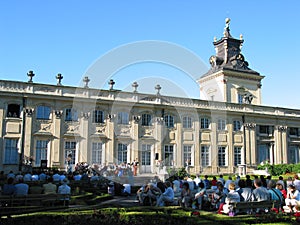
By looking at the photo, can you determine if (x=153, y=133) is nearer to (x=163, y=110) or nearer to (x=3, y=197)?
(x=163, y=110)

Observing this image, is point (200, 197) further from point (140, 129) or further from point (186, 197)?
point (140, 129)

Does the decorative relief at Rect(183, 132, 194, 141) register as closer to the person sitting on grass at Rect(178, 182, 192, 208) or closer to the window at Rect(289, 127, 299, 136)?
the window at Rect(289, 127, 299, 136)

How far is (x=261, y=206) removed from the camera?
9.80 metres

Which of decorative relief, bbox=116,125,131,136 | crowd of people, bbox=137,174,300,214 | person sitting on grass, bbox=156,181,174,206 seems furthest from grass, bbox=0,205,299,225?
decorative relief, bbox=116,125,131,136

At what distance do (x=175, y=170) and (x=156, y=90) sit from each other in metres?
8.09

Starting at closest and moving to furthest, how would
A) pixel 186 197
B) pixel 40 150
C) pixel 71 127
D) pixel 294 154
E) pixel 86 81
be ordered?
pixel 186 197 → pixel 40 150 → pixel 71 127 → pixel 86 81 → pixel 294 154

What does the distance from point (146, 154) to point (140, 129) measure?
236 centimetres

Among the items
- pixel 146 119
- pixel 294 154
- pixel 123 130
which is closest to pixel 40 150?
pixel 123 130

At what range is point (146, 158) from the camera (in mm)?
29984

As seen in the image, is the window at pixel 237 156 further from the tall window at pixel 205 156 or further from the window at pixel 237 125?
the tall window at pixel 205 156

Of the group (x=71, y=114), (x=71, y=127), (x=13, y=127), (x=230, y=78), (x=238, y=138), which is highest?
(x=230, y=78)

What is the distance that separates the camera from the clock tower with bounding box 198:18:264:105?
39.7m

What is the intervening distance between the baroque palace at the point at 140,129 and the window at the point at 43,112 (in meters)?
0.08

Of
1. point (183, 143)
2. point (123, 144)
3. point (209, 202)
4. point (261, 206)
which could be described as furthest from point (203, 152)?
point (261, 206)
